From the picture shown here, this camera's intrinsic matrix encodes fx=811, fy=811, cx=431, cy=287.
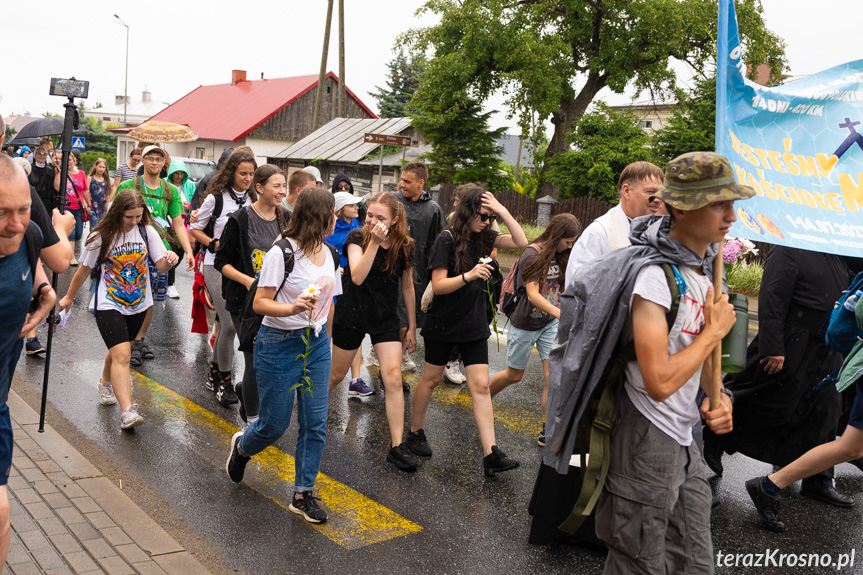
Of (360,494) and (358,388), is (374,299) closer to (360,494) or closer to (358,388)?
(360,494)

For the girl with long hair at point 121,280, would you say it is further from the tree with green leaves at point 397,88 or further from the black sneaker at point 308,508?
the tree with green leaves at point 397,88

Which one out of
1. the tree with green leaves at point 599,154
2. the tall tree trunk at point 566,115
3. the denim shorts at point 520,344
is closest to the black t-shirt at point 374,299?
the denim shorts at point 520,344

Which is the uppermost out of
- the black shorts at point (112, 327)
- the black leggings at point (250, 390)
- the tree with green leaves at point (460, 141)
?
the tree with green leaves at point (460, 141)

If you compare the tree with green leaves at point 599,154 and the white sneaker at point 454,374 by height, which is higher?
the tree with green leaves at point 599,154

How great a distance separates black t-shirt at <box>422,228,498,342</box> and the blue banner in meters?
2.22

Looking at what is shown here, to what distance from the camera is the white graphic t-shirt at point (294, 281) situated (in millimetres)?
4406

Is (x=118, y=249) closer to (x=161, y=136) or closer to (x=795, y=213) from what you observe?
(x=795, y=213)

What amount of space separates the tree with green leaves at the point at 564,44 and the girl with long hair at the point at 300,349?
72.3ft

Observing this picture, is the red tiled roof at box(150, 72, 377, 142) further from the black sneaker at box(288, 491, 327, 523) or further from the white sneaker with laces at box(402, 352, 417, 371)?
the black sneaker at box(288, 491, 327, 523)

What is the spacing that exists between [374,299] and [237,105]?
49457mm

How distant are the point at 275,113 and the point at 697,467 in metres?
47.6

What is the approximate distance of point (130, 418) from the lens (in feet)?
18.7

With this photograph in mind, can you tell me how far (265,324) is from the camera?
14.8 ft

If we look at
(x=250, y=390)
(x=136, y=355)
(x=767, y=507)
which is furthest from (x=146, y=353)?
(x=767, y=507)
